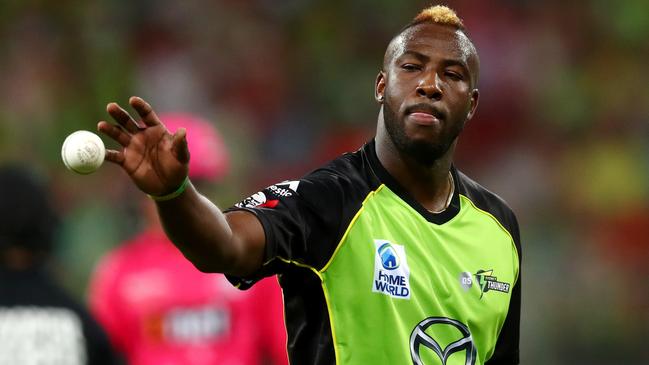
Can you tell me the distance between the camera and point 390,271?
11.5 ft

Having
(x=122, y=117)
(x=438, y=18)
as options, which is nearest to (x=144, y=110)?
(x=122, y=117)

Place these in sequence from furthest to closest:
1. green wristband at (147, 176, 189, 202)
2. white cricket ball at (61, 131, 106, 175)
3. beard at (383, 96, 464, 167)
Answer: beard at (383, 96, 464, 167), green wristband at (147, 176, 189, 202), white cricket ball at (61, 131, 106, 175)

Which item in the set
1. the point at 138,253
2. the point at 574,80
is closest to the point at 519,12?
the point at 574,80

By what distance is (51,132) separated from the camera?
10570 millimetres

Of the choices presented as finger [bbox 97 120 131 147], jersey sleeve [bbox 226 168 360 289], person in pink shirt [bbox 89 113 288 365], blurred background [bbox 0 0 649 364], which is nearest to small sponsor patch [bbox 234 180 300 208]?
jersey sleeve [bbox 226 168 360 289]

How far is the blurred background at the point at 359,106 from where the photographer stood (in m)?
9.71

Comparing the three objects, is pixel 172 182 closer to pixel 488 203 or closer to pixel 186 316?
pixel 488 203

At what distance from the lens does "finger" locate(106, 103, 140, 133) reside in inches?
115

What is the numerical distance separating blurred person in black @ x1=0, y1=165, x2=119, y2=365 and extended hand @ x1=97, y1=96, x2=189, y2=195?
2215mm

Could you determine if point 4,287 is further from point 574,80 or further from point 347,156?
point 574,80

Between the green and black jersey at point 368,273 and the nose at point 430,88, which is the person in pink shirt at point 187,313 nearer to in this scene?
the green and black jersey at point 368,273

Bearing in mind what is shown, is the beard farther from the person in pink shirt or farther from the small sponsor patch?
the person in pink shirt

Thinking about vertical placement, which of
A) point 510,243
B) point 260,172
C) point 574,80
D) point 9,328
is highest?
point 574,80

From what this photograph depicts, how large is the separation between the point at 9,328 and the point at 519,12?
7.63m
